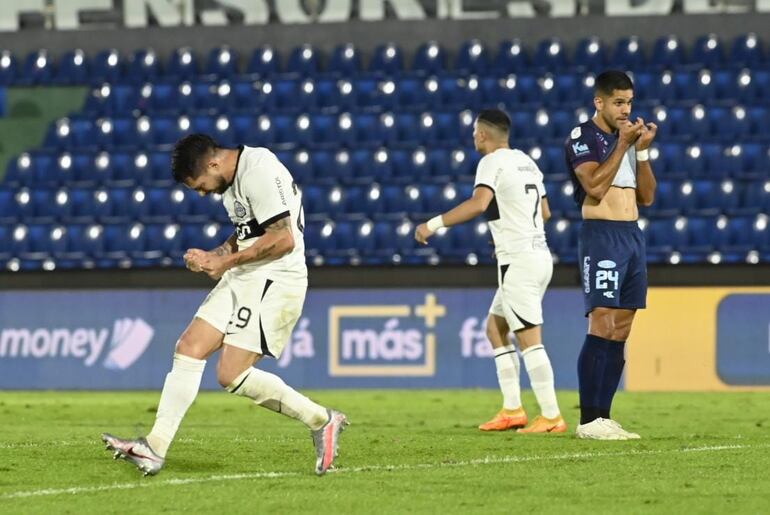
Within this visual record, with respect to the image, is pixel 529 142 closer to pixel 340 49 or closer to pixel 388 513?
pixel 340 49

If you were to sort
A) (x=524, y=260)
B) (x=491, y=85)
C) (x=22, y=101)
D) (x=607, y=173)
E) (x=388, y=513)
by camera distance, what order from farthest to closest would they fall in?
1. (x=22, y=101)
2. (x=491, y=85)
3. (x=524, y=260)
4. (x=607, y=173)
5. (x=388, y=513)

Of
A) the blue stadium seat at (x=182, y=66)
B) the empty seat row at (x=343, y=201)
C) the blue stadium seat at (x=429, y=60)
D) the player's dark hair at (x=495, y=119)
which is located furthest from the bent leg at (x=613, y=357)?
the blue stadium seat at (x=182, y=66)

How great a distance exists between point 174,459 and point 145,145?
46.4 ft

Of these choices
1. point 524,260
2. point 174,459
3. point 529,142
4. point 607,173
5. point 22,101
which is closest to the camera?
point 174,459

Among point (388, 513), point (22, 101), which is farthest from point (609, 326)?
point (22, 101)

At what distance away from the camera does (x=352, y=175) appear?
2103cm

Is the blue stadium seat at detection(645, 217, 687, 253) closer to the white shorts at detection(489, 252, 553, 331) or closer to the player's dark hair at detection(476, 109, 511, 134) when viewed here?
the white shorts at detection(489, 252, 553, 331)

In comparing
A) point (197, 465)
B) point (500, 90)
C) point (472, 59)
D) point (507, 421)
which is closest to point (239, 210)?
point (197, 465)

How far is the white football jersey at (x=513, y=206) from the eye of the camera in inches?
441

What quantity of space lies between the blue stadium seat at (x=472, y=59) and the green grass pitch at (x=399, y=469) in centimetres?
1013

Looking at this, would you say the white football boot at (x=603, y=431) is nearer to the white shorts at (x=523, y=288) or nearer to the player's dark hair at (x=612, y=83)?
the white shorts at (x=523, y=288)

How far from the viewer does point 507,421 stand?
1123 centimetres

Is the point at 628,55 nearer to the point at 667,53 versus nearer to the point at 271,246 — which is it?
the point at 667,53

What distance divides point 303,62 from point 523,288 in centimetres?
1273
